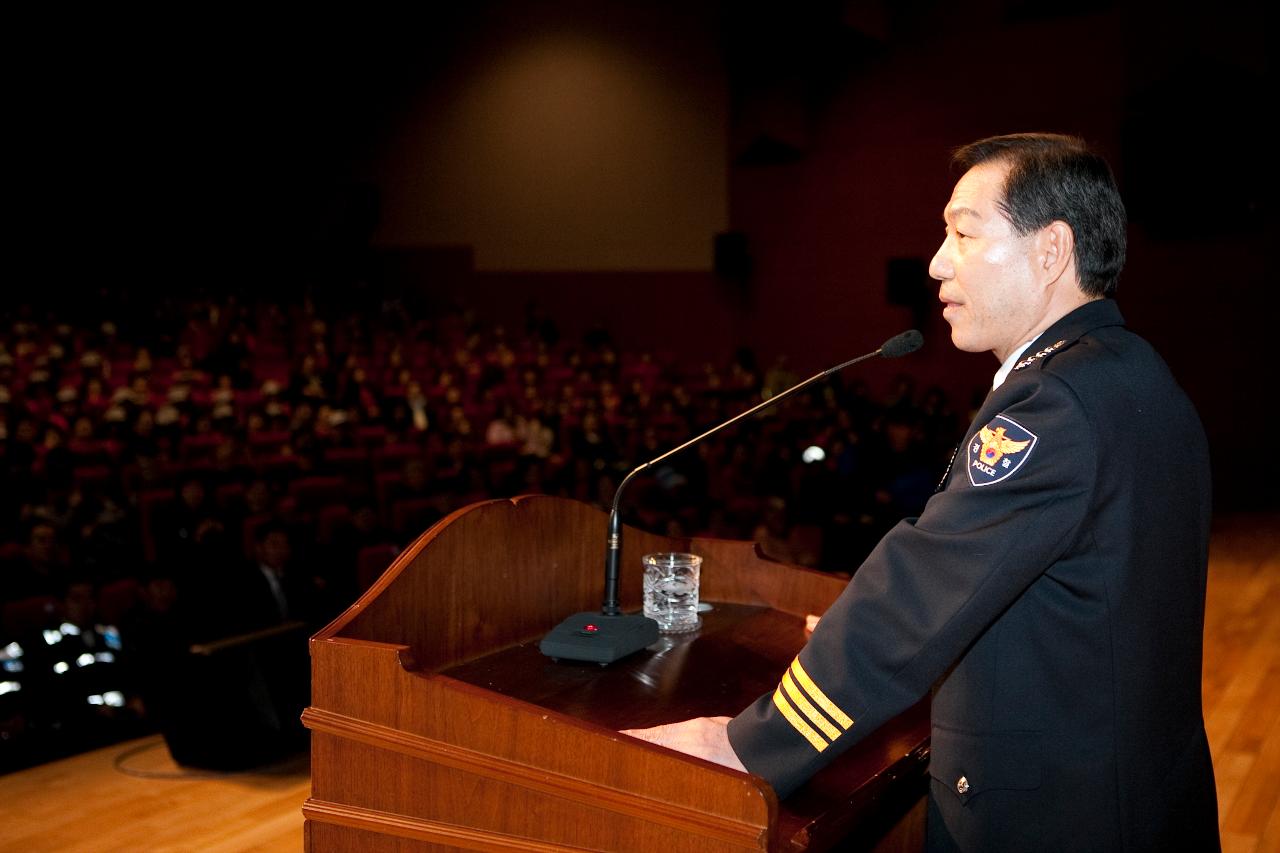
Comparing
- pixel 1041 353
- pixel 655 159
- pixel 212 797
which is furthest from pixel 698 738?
pixel 655 159

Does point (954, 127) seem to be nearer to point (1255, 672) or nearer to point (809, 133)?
point (809, 133)

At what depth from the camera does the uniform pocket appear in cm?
72

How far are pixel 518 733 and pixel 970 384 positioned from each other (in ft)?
21.4

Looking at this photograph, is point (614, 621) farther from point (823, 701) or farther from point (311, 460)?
point (311, 460)

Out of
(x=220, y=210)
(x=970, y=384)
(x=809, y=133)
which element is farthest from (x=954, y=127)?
(x=220, y=210)

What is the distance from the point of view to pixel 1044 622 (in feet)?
2.37

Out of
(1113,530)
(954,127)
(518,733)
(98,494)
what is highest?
(954,127)

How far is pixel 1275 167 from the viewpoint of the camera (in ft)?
18.2

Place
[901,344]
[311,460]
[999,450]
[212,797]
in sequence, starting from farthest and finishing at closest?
[311,460] → [212,797] → [901,344] → [999,450]

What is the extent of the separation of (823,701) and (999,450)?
192 mm

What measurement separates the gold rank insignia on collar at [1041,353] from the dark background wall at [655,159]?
5458mm

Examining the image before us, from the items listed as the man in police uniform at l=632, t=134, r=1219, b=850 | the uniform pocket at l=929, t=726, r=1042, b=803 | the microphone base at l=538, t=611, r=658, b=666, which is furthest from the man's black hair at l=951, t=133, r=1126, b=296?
the microphone base at l=538, t=611, r=658, b=666

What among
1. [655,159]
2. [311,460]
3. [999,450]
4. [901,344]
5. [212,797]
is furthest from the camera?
[655,159]

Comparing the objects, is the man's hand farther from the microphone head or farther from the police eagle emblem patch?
the microphone head
